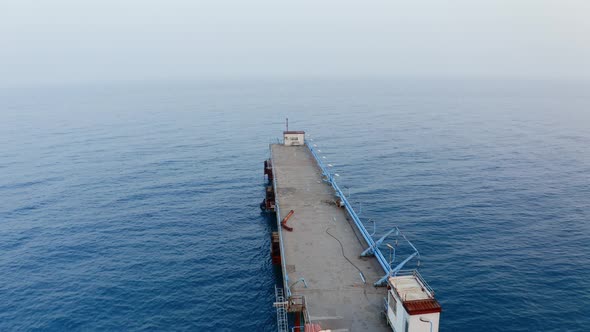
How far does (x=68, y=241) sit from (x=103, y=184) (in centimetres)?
2723

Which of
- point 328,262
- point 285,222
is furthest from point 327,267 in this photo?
point 285,222

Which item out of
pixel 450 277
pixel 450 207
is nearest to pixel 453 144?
pixel 450 207

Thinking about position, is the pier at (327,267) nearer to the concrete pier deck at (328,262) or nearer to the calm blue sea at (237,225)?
the concrete pier deck at (328,262)

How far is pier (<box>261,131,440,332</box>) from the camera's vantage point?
115 feet

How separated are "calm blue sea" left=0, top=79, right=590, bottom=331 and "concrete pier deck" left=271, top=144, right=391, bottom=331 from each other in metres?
7.20

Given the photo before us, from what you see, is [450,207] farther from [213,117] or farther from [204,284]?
[213,117]

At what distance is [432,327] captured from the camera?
30.3 metres

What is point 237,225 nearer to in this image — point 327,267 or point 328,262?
point 328,262

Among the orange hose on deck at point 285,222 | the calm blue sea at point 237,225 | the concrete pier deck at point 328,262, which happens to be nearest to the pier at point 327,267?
the concrete pier deck at point 328,262

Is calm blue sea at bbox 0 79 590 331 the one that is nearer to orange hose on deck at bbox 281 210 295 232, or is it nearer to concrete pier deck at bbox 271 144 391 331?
orange hose on deck at bbox 281 210 295 232

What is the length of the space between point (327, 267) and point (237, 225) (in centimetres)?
2953

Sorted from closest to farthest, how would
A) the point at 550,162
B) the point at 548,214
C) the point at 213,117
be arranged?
the point at 548,214, the point at 550,162, the point at 213,117

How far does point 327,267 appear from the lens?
43344mm

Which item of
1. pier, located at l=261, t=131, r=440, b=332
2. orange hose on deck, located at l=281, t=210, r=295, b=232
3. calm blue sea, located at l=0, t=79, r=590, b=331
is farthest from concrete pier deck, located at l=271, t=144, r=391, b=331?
calm blue sea, located at l=0, t=79, r=590, b=331
